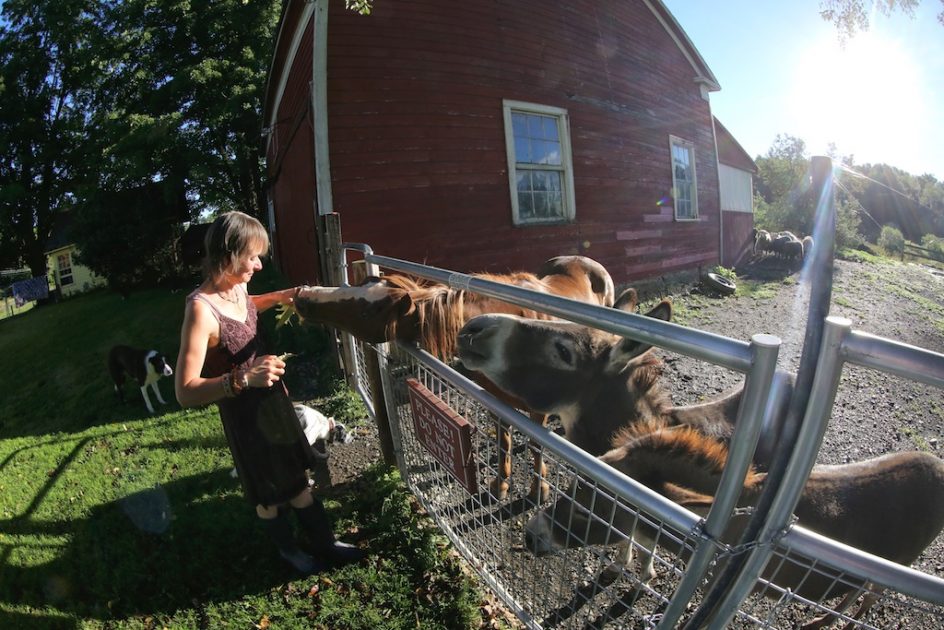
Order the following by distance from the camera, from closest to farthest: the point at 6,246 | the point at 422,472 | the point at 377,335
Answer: the point at 377,335 → the point at 422,472 → the point at 6,246

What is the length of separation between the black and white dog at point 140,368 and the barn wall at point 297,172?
7.60ft

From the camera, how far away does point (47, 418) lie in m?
5.90

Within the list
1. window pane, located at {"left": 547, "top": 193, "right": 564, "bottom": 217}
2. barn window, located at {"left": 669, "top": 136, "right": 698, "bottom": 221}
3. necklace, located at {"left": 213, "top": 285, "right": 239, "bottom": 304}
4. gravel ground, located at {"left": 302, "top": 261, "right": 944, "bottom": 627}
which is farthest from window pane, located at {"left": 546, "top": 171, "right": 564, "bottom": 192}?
necklace, located at {"left": 213, "top": 285, "right": 239, "bottom": 304}

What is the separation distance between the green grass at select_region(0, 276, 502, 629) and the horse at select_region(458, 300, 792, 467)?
3.86 feet

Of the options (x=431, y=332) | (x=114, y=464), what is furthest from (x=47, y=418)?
(x=431, y=332)

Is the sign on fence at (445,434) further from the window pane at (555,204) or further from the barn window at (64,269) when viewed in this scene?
the barn window at (64,269)

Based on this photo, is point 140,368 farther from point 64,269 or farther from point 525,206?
point 64,269

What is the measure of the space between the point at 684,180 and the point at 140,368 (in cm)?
1230

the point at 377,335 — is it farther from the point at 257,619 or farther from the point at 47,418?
the point at 47,418

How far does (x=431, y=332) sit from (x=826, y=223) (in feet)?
6.36

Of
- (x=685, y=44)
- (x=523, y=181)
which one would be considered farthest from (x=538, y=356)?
(x=685, y=44)

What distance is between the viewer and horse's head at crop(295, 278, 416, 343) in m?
2.60

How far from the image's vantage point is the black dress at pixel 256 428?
212cm

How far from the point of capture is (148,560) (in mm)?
2932
